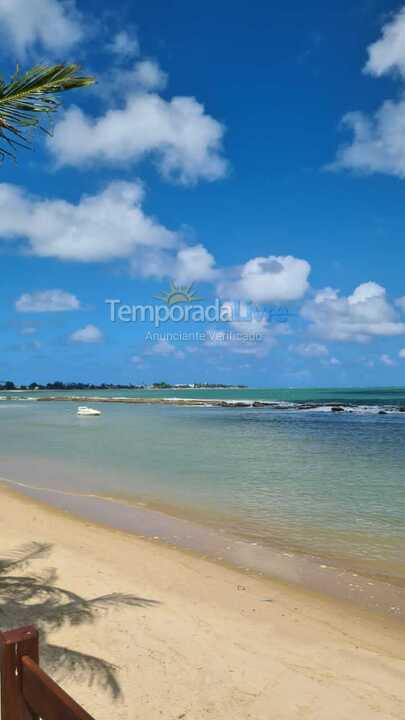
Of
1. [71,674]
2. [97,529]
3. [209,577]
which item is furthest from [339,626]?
[97,529]

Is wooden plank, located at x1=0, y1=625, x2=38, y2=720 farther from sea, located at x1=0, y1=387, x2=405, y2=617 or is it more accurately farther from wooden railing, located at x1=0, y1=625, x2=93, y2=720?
sea, located at x1=0, y1=387, x2=405, y2=617

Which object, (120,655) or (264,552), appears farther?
(264,552)

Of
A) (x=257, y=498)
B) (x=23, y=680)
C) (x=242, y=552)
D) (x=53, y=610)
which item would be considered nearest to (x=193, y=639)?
(x=53, y=610)

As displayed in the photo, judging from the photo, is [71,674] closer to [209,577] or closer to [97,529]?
[209,577]

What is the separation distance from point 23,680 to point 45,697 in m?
0.18

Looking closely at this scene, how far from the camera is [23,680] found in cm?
218

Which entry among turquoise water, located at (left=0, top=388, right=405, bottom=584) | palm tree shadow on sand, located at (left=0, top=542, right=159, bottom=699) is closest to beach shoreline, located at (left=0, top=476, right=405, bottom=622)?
turquoise water, located at (left=0, top=388, right=405, bottom=584)

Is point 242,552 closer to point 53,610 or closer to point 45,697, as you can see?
point 53,610

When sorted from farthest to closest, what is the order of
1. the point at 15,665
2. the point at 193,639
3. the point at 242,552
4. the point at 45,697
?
the point at 242,552, the point at 193,639, the point at 15,665, the point at 45,697

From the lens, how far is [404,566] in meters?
8.70

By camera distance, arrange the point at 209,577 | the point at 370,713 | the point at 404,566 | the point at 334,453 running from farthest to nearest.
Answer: the point at 334,453 < the point at 404,566 < the point at 209,577 < the point at 370,713

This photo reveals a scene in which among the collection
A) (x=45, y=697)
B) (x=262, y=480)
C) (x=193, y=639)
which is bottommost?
(x=262, y=480)

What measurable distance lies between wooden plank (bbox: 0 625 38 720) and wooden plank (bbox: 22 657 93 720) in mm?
28

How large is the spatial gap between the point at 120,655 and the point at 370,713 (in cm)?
258
